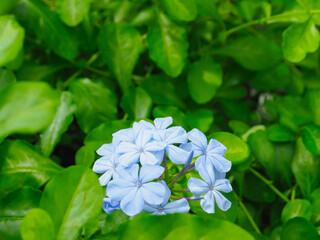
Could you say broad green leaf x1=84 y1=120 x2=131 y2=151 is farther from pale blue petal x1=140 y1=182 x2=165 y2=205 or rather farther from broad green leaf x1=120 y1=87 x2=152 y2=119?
pale blue petal x1=140 y1=182 x2=165 y2=205

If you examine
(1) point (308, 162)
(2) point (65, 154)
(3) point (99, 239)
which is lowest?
(2) point (65, 154)

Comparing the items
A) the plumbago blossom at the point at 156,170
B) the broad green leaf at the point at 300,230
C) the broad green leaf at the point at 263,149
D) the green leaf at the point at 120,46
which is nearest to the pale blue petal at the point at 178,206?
the plumbago blossom at the point at 156,170

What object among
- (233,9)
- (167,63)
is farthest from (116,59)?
(233,9)

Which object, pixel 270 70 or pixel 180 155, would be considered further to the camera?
pixel 270 70

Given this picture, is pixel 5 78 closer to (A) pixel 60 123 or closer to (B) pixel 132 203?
(A) pixel 60 123

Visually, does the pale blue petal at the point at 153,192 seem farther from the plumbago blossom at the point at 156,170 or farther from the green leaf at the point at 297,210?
the green leaf at the point at 297,210

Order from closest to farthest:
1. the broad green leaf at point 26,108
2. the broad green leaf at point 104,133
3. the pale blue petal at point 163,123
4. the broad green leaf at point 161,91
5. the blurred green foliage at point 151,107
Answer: the broad green leaf at point 26,108
the blurred green foliage at point 151,107
the pale blue petal at point 163,123
the broad green leaf at point 104,133
the broad green leaf at point 161,91

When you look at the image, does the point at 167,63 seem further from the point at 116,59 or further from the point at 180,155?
the point at 180,155
